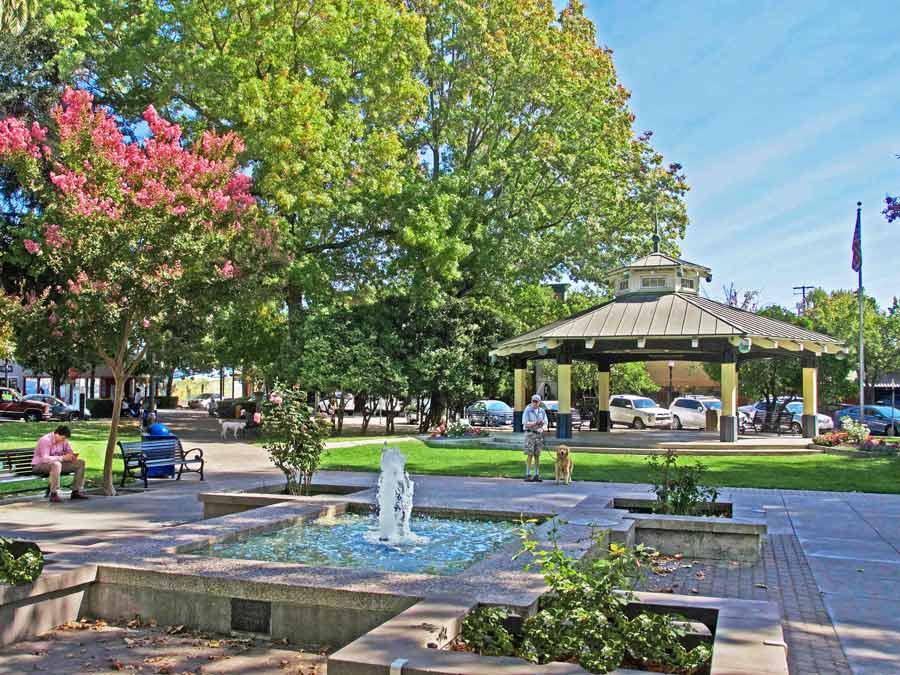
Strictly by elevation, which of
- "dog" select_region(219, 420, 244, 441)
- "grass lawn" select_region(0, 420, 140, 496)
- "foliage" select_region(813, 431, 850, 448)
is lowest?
"grass lawn" select_region(0, 420, 140, 496)

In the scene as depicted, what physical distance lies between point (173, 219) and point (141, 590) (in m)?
7.59

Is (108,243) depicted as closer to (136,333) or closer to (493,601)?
(136,333)

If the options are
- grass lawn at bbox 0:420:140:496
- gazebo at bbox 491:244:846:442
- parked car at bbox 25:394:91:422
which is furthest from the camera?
parked car at bbox 25:394:91:422

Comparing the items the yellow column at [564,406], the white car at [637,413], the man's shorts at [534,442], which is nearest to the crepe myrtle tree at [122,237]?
the man's shorts at [534,442]

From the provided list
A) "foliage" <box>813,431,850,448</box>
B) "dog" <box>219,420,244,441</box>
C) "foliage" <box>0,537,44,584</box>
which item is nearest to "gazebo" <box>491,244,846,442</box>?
"foliage" <box>813,431,850,448</box>

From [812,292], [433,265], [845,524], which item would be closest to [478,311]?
[433,265]

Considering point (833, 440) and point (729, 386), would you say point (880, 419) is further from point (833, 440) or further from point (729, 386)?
point (729, 386)

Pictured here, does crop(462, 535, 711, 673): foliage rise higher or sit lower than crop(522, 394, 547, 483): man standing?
lower

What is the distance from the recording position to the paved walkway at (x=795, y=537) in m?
6.21

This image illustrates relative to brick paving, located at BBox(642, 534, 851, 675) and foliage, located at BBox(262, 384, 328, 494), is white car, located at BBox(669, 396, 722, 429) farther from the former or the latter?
foliage, located at BBox(262, 384, 328, 494)

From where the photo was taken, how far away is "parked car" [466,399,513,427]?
39.6 m

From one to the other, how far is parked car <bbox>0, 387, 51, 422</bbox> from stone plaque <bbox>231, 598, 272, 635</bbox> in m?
39.2

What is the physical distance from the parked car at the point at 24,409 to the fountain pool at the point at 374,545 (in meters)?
36.0

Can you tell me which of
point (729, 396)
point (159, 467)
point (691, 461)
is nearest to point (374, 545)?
point (159, 467)
